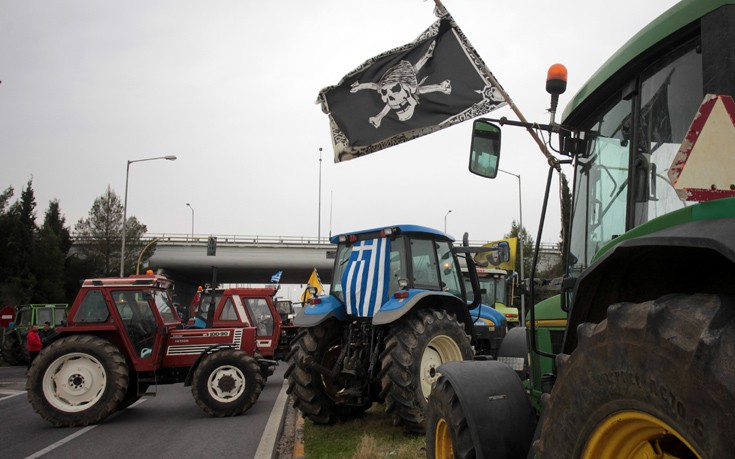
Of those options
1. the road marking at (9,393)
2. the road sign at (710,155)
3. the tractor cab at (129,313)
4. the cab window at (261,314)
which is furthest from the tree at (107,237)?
the road sign at (710,155)

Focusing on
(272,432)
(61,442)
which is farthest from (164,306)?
(272,432)

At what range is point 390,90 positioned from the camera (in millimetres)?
5895

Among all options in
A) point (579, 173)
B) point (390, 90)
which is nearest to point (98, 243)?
point (390, 90)

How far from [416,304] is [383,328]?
0.58 metres

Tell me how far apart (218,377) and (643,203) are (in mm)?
8291

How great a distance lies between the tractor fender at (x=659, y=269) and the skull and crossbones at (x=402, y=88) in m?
3.59

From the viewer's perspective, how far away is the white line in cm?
673

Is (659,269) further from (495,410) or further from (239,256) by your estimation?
(239,256)

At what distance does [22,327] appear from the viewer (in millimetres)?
21219

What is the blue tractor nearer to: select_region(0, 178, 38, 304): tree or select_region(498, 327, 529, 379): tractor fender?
select_region(498, 327, 529, 379): tractor fender

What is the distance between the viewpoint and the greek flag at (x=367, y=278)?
25.9 feet

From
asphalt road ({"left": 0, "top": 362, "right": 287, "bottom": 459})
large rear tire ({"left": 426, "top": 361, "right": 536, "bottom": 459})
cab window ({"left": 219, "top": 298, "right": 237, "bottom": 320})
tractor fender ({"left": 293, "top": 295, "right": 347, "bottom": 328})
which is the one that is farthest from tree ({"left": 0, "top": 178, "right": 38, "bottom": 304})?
large rear tire ({"left": 426, "top": 361, "right": 536, "bottom": 459})

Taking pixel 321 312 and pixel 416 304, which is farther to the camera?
pixel 321 312

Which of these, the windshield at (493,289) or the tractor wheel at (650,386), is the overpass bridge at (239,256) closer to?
the windshield at (493,289)
